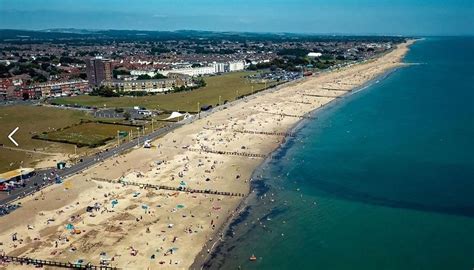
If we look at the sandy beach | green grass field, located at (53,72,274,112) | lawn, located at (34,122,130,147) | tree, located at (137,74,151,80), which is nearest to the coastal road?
the sandy beach

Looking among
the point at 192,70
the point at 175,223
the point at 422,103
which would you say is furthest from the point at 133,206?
the point at 192,70

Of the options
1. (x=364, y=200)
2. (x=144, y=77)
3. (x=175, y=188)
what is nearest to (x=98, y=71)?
(x=144, y=77)

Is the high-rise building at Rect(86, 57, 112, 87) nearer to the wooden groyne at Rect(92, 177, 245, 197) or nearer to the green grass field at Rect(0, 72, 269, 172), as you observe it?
the green grass field at Rect(0, 72, 269, 172)

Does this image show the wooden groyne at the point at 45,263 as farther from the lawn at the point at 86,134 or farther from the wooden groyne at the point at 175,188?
the lawn at the point at 86,134

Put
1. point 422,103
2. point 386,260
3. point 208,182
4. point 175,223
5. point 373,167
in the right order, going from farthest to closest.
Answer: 1. point 422,103
2. point 373,167
3. point 208,182
4. point 175,223
5. point 386,260

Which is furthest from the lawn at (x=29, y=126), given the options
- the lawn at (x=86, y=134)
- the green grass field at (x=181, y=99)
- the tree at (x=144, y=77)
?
the tree at (x=144, y=77)

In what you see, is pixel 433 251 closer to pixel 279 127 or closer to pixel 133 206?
pixel 133 206

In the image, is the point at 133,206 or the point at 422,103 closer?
the point at 133,206

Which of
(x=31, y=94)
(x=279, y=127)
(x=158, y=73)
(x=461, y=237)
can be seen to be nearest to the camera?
(x=461, y=237)
